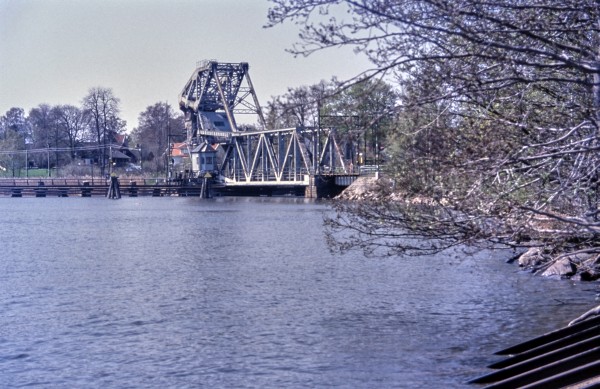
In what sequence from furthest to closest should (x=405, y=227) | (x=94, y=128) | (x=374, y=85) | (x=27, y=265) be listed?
(x=94, y=128)
(x=27, y=265)
(x=405, y=227)
(x=374, y=85)

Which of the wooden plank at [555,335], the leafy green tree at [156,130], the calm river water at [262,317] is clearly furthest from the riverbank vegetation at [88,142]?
the wooden plank at [555,335]

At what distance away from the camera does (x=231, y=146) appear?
95438 millimetres

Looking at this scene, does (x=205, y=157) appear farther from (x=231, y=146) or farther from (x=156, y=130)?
(x=156, y=130)

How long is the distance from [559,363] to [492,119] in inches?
133

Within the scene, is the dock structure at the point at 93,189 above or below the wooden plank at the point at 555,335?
above

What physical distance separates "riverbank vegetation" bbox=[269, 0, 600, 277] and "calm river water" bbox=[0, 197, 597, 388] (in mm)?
2705

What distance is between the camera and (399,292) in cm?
A: 2206

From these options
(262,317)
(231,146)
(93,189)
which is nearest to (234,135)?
(231,146)

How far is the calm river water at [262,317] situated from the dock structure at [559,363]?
4.23 ft

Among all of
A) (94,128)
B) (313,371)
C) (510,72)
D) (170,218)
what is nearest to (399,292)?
(313,371)

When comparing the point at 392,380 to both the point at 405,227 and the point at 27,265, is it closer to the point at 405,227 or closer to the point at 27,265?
the point at 405,227

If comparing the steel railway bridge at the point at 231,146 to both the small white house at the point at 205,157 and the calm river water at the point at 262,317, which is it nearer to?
the small white house at the point at 205,157

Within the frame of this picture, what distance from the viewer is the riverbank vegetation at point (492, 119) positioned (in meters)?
9.33

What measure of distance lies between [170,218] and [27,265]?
27.3m
